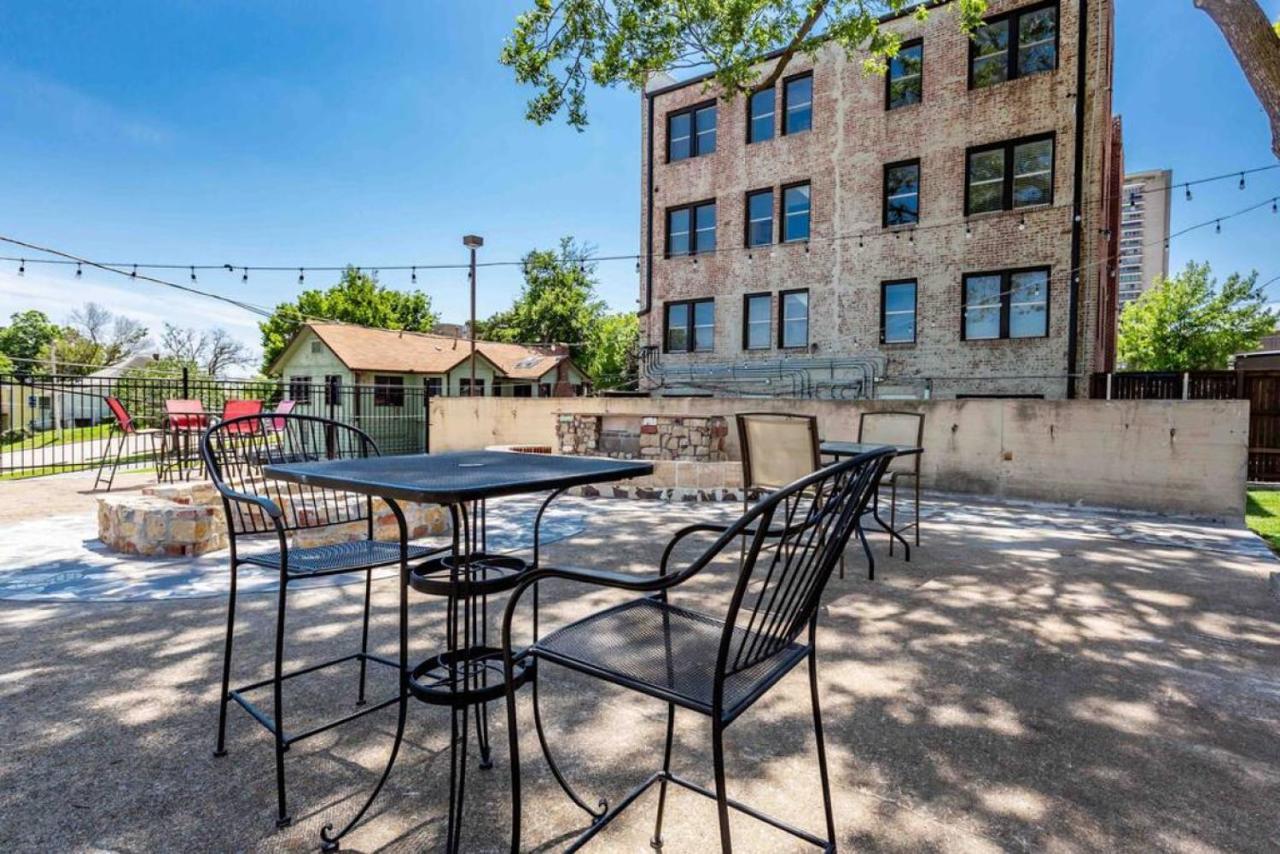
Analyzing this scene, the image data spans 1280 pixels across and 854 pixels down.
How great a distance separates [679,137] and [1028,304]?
8.99 m

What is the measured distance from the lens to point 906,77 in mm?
12883

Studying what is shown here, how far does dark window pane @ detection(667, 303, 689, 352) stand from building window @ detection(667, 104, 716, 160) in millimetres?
3767

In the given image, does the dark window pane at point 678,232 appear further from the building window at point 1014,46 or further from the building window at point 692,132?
the building window at point 1014,46

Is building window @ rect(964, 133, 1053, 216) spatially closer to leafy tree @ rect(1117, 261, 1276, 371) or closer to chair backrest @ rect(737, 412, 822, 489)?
chair backrest @ rect(737, 412, 822, 489)

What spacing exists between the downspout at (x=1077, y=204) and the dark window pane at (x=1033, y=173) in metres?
0.44

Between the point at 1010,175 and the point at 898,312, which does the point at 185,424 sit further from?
the point at 1010,175

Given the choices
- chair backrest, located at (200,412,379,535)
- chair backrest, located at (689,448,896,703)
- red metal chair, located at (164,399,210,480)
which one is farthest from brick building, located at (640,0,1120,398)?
chair backrest, located at (689,448,896,703)

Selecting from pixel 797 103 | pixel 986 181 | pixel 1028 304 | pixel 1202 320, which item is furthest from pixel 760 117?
pixel 1202 320

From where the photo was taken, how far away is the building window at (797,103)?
13.9 metres

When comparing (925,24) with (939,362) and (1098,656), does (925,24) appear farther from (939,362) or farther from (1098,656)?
(1098,656)

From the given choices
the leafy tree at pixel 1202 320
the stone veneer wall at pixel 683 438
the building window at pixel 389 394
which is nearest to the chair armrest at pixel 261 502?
the stone veneer wall at pixel 683 438

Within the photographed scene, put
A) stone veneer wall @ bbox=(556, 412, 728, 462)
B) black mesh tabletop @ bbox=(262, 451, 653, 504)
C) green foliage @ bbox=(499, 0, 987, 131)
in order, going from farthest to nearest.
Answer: stone veneer wall @ bbox=(556, 412, 728, 462), green foliage @ bbox=(499, 0, 987, 131), black mesh tabletop @ bbox=(262, 451, 653, 504)

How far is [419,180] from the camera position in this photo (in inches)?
871

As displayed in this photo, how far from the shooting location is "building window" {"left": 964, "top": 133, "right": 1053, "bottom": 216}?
11641mm
